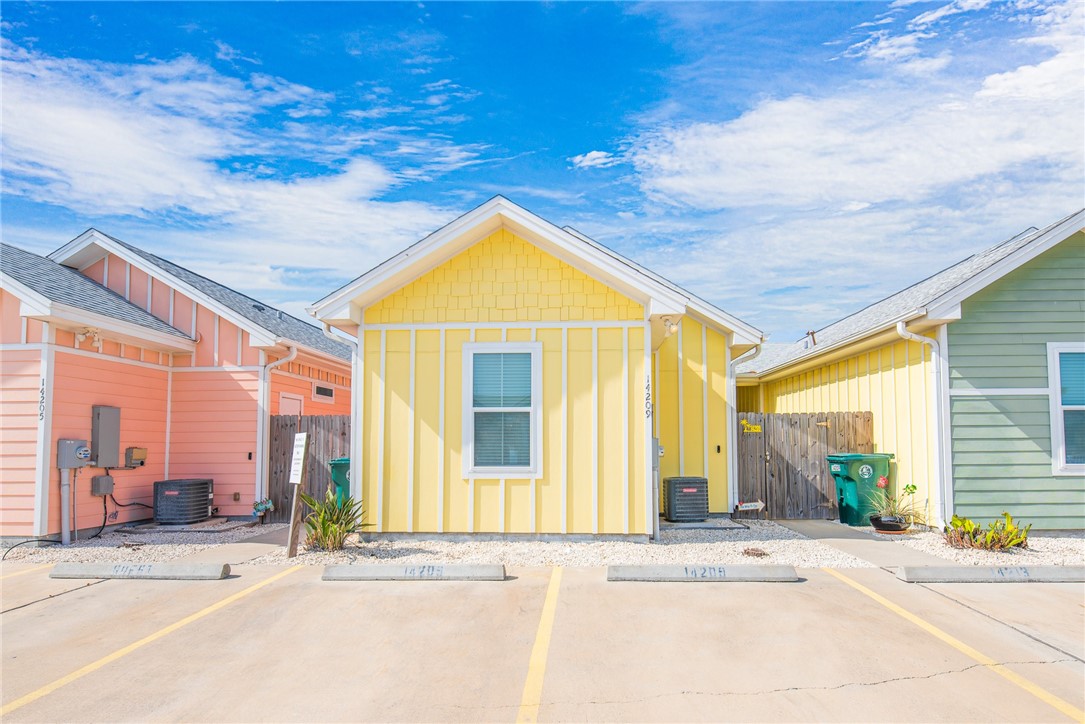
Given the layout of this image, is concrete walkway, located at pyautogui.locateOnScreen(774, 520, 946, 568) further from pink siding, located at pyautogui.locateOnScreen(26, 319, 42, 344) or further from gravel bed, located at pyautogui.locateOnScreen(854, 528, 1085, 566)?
pink siding, located at pyautogui.locateOnScreen(26, 319, 42, 344)

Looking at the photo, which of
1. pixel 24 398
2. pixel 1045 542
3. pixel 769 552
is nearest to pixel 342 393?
pixel 24 398

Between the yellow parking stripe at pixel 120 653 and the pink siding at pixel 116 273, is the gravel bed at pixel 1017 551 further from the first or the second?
the pink siding at pixel 116 273

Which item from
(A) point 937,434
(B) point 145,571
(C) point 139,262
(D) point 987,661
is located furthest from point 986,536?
(C) point 139,262

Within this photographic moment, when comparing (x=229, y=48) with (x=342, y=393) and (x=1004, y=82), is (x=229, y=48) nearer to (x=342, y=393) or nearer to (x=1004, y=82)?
(x=342, y=393)

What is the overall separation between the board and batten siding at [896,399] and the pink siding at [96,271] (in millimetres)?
14745

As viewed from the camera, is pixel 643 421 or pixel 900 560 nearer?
pixel 900 560

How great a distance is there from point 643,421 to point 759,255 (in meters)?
13.1

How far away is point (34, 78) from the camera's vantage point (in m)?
10.8

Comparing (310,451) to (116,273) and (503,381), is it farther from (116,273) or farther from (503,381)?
(116,273)

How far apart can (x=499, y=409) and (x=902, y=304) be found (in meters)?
8.52

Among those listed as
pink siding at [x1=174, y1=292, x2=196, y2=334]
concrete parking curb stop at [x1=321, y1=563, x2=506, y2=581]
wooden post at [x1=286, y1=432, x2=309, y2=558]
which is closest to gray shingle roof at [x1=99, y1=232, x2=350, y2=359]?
pink siding at [x1=174, y1=292, x2=196, y2=334]

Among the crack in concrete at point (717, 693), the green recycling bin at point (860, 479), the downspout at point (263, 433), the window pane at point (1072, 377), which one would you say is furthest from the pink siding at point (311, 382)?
the window pane at point (1072, 377)

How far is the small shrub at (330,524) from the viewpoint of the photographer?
9.22m

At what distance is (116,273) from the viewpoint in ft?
45.0
